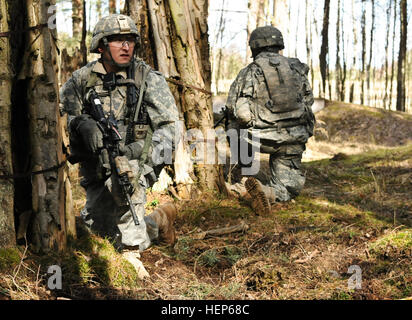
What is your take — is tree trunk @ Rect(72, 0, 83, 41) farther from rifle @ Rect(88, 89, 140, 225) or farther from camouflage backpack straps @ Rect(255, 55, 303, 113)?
rifle @ Rect(88, 89, 140, 225)

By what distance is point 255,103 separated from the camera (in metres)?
7.30

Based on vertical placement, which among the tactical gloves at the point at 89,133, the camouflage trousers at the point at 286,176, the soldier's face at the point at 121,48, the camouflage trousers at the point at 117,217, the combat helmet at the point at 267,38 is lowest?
the camouflage trousers at the point at 286,176

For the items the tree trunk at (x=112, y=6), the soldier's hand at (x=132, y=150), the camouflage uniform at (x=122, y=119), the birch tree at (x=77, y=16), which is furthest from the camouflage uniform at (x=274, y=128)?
the birch tree at (x=77, y=16)

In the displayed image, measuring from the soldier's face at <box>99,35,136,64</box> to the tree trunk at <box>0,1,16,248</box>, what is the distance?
1112mm

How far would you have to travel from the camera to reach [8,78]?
343cm

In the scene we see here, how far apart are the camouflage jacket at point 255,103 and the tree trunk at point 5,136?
426cm

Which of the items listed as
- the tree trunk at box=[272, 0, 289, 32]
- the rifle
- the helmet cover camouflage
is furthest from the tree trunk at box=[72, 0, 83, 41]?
the rifle

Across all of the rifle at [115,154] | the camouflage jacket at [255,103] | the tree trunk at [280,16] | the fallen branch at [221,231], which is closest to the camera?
the rifle at [115,154]

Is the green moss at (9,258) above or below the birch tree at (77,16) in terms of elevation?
below

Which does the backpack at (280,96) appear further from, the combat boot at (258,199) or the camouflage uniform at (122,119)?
the camouflage uniform at (122,119)

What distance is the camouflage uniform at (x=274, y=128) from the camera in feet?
23.8

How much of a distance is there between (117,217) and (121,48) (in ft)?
4.77

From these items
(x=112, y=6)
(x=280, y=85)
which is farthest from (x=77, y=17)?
(x=280, y=85)
